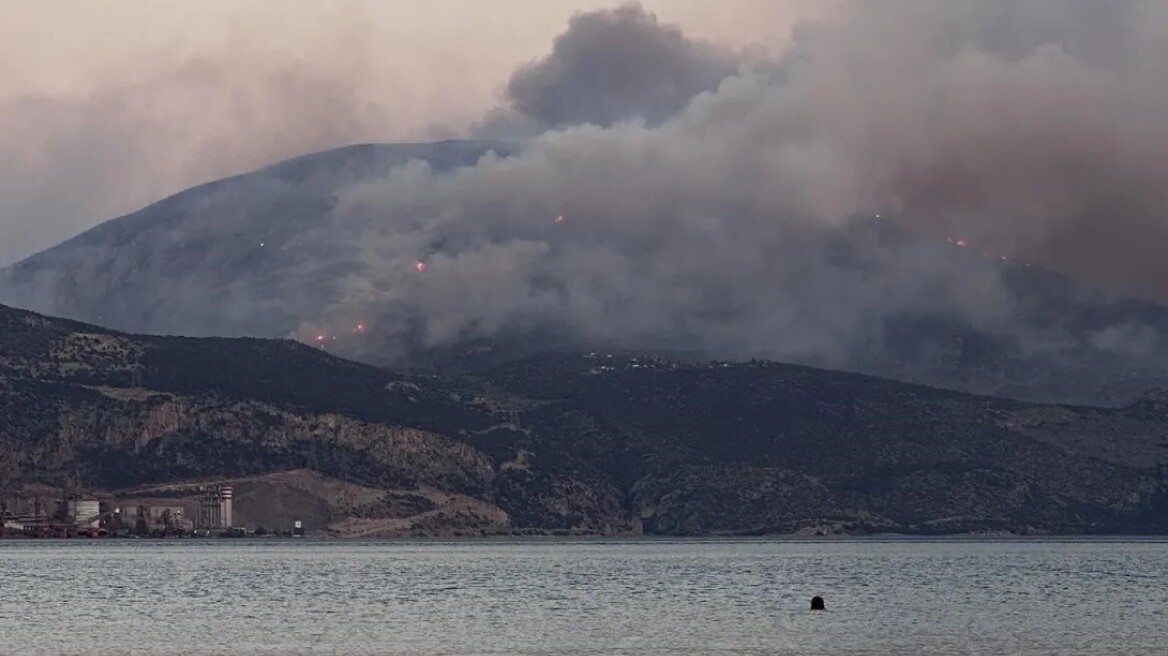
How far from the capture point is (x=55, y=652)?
170000mm

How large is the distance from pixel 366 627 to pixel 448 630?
28.1ft

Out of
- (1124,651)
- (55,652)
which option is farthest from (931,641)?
(55,652)

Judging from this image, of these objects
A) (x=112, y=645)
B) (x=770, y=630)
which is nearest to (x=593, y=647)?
(x=770, y=630)

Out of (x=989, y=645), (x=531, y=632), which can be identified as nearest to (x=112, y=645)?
(x=531, y=632)

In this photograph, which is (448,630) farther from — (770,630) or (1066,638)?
(1066,638)

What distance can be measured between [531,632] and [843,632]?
29.6m

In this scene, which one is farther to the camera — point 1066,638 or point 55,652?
point 1066,638

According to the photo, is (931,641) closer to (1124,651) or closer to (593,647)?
(1124,651)

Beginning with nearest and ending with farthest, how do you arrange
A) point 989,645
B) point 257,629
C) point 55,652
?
point 55,652 → point 989,645 → point 257,629

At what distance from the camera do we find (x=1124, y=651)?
17762 cm

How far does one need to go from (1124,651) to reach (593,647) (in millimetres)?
44773

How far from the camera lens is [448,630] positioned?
7687 inches

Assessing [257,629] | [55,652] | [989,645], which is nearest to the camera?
[55,652]

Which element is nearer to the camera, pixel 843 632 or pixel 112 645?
pixel 112 645
